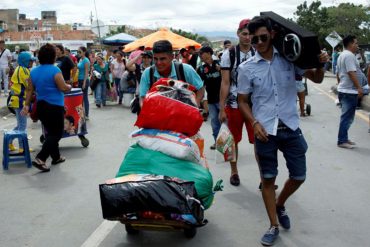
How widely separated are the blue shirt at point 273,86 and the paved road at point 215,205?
3.54ft

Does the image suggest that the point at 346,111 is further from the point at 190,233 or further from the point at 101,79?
the point at 101,79

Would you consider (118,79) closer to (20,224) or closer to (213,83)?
(213,83)

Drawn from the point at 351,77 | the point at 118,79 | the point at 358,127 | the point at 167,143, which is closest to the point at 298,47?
the point at 167,143

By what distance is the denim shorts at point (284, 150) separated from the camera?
4.09 m

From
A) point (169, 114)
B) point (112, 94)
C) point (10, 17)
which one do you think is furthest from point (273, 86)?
point (10, 17)

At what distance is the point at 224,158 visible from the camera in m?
5.09

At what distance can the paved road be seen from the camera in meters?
4.32

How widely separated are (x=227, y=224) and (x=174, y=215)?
1193 mm

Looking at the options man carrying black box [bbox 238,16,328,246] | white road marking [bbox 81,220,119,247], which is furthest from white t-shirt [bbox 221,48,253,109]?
white road marking [bbox 81,220,119,247]

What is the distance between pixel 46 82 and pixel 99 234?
3073mm

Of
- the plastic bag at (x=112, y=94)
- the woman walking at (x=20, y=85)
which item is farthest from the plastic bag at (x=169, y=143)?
the plastic bag at (x=112, y=94)

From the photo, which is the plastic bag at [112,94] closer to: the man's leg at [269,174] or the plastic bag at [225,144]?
the plastic bag at [225,144]

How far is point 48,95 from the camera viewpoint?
6855mm

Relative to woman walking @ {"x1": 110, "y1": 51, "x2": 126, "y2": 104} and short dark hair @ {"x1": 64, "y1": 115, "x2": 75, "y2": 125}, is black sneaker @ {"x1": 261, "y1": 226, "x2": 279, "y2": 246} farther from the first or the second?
woman walking @ {"x1": 110, "y1": 51, "x2": 126, "y2": 104}
